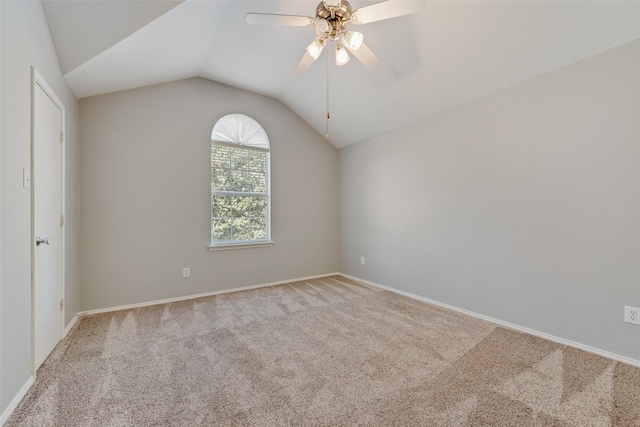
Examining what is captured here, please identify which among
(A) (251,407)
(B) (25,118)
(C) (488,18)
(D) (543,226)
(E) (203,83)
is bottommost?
(A) (251,407)

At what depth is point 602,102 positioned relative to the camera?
2051mm

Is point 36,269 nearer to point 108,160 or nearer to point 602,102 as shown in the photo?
point 108,160

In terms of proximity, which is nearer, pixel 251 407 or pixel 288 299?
pixel 251 407

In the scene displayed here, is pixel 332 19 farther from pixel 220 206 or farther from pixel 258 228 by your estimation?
pixel 258 228

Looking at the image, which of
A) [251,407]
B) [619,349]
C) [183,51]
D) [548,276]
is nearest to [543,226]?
[548,276]

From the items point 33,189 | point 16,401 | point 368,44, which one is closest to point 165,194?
point 33,189

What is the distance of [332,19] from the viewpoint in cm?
184

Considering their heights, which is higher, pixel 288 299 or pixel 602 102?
pixel 602 102

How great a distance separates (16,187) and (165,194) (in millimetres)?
1711

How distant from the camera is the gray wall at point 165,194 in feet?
9.69

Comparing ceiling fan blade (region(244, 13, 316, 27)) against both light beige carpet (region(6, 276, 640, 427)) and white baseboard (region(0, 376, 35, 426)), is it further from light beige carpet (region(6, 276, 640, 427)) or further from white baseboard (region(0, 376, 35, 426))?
white baseboard (region(0, 376, 35, 426))

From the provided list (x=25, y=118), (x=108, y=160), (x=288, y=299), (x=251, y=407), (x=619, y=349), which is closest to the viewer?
(x=251, y=407)

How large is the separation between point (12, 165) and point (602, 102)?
396cm

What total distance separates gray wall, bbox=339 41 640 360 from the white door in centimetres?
352
